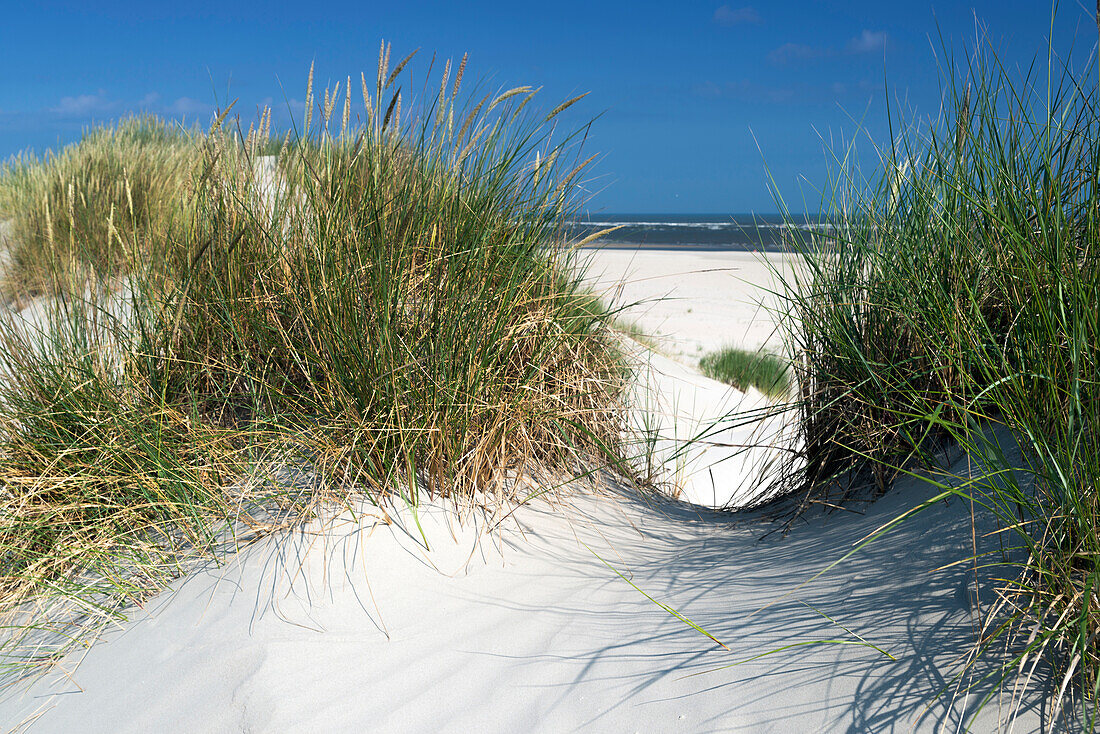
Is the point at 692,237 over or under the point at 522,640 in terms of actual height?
over

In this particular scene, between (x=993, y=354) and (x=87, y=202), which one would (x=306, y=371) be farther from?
(x=87, y=202)

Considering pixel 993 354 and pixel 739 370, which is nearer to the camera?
pixel 993 354

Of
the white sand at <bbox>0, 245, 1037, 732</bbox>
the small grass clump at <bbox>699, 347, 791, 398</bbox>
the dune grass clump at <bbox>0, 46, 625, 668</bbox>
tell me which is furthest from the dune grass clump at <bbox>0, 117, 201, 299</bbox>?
the small grass clump at <bbox>699, 347, 791, 398</bbox>

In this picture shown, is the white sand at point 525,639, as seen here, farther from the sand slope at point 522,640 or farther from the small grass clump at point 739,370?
the small grass clump at point 739,370

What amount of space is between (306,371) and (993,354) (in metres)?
1.87

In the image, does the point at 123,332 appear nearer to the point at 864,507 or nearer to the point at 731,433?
the point at 864,507

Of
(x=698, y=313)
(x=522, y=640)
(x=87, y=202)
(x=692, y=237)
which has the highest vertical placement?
(x=692, y=237)

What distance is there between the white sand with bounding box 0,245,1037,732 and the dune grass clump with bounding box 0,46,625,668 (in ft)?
0.60

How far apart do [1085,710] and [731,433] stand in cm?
359

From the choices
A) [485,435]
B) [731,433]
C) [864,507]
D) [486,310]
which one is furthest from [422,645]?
[731,433]

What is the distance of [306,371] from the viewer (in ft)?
6.75

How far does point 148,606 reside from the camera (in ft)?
6.09

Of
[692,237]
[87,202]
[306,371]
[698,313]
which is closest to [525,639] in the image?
[306,371]

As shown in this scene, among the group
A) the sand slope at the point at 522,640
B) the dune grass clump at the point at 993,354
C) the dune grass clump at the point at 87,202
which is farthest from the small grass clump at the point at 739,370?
the dune grass clump at the point at 87,202
